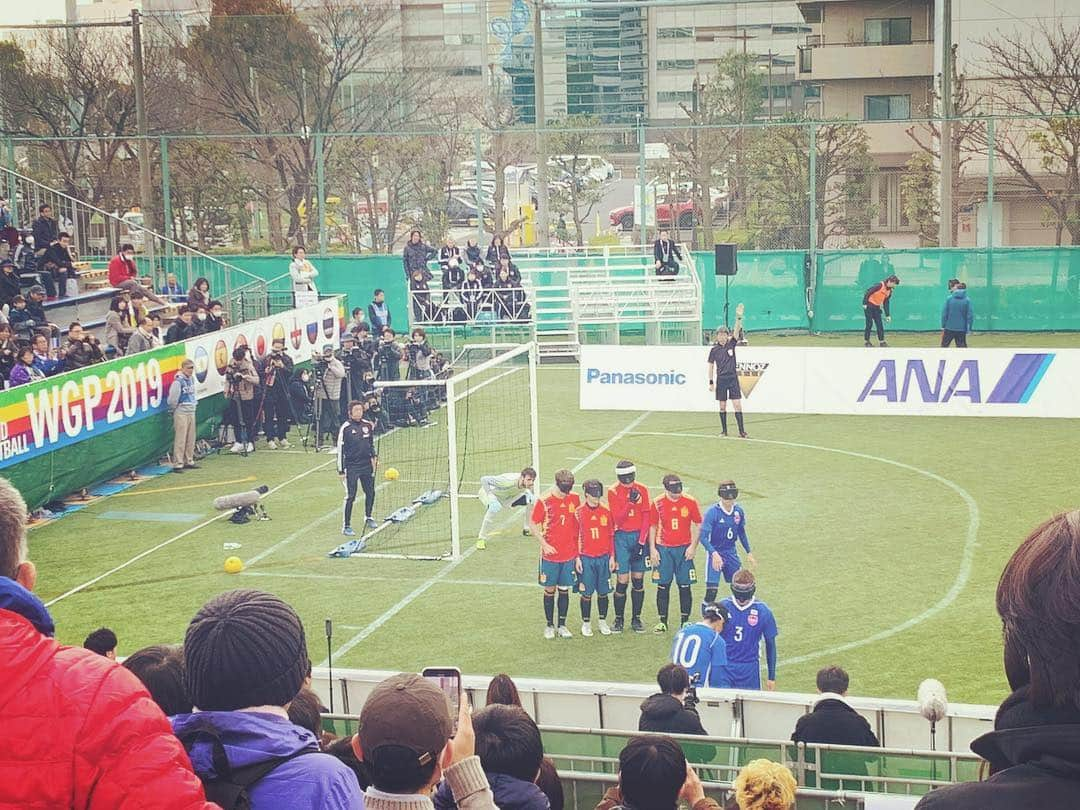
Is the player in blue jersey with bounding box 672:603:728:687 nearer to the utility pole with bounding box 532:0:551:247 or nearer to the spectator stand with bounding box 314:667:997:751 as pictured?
the spectator stand with bounding box 314:667:997:751

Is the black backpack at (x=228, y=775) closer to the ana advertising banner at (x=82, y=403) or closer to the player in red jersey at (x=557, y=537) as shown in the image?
the player in red jersey at (x=557, y=537)

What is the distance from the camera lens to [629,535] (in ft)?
48.5

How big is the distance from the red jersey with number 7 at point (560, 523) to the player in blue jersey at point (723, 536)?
1.26 metres

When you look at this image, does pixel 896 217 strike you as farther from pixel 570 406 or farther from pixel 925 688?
pixel 925 688

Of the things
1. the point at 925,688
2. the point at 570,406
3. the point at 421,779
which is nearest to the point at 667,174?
the point at 570,406

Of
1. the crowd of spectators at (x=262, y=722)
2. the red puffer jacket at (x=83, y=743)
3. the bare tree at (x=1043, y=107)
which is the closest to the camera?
the crowd of spectators at (x=262, y=722)

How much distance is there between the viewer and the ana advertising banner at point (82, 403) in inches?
751

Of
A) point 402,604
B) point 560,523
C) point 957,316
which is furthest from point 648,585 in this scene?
point 957,316

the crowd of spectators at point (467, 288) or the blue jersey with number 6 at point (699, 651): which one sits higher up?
the crowd of spectators at point (467, 288)

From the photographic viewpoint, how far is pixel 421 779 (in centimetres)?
370

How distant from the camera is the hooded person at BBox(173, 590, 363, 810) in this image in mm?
3184

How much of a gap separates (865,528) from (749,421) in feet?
25.8

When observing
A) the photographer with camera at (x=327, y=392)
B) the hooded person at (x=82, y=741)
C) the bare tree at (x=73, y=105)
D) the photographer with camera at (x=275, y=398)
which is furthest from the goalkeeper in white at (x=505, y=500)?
the bare tree at (x=73, y=105)

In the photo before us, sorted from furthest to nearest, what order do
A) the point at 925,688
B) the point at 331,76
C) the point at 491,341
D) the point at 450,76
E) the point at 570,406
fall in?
1. the point at 450,76
2. the point at 331,76
3. the point at 491,341
4. the point at 570,406
5. the point at 925,688
